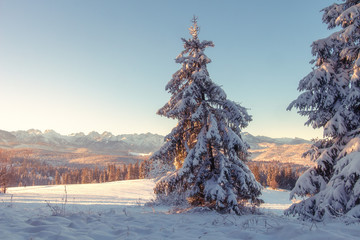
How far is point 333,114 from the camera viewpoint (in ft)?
28.2

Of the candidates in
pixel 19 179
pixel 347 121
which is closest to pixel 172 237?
pixel 347 121

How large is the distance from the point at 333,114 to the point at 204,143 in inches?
203

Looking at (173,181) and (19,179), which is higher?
(173,181)

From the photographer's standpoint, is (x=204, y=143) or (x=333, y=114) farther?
(x=204, y=143)

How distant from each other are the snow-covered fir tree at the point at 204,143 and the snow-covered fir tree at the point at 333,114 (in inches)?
88.4

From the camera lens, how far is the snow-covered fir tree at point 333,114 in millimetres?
7059

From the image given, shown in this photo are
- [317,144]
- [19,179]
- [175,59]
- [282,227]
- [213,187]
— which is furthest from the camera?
[19,179]

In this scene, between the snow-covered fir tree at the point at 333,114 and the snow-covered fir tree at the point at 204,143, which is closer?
the snow-covered fir tree at the point at 333,114

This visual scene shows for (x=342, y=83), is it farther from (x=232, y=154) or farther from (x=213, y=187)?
(x=213, y=187)

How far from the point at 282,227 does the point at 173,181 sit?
17.8ft

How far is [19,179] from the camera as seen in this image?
142m

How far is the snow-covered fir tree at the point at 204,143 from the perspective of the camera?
9.02 meters

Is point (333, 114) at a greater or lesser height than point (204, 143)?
greater

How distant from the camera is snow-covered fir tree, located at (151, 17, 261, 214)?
29.6 ft
